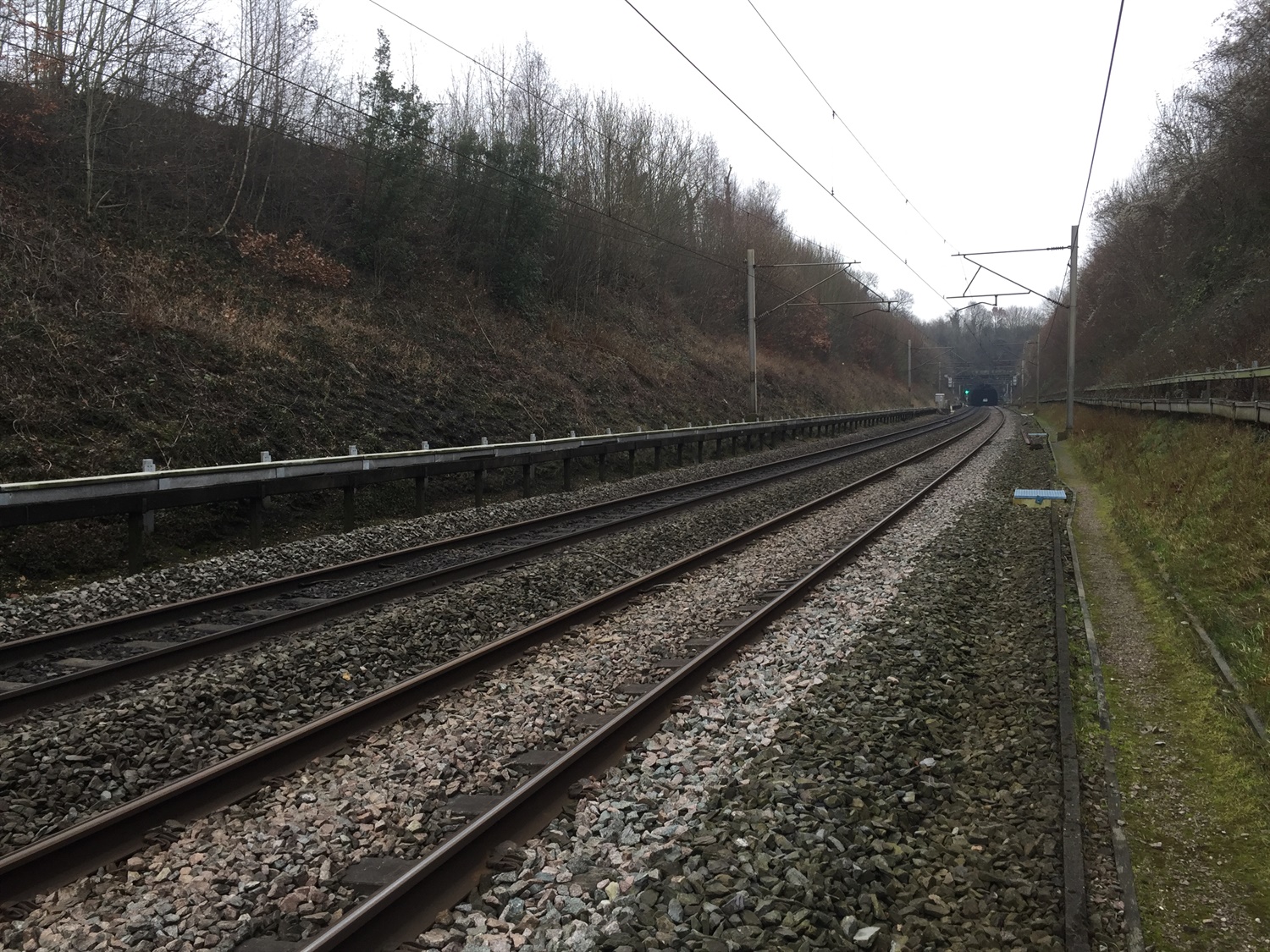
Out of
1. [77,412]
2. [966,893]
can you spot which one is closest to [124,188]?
[77,412]

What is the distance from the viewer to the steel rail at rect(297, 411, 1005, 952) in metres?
3.73

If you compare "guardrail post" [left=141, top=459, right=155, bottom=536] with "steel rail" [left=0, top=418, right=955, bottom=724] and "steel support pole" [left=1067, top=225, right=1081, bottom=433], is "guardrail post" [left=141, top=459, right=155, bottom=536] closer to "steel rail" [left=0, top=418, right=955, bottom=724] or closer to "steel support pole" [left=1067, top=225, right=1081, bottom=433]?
"steel rail" [left=0, top=418, right=955, bottom=724]

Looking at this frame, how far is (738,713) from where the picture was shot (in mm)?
6379

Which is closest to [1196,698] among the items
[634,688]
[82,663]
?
[634,688]

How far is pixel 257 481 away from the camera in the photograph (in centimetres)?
1230

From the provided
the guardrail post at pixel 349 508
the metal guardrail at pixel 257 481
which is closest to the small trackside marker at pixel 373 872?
the metal guardrail at pixel 257 481

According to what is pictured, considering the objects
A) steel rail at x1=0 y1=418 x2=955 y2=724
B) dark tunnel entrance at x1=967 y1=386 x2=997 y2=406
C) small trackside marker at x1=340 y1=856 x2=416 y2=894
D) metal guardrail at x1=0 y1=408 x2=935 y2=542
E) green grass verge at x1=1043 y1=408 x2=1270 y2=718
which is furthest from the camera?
dark tunnel entrance at x1=967 y1=386 x2=997 y2=406

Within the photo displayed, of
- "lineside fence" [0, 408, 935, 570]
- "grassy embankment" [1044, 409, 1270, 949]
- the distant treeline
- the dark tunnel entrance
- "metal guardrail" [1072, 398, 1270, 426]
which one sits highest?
the distant treeline

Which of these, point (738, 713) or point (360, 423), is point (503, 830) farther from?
point (360, 423)

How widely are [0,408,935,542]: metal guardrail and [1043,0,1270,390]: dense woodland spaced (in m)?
16.0

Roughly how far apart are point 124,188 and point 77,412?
11.4 meters

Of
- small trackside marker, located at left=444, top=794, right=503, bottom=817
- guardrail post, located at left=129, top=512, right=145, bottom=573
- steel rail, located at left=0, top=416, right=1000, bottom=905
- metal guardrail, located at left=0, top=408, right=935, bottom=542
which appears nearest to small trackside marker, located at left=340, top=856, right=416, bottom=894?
small trackside marker, located at left=444, top=794, right=503, bottom=817

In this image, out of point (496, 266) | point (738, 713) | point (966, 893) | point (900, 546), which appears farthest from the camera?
point (496, 266)

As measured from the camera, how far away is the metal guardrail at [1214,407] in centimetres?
1304
